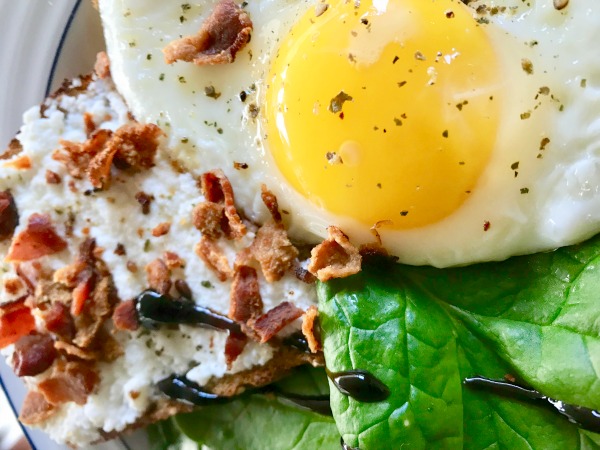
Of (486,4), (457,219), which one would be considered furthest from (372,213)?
(486,4)

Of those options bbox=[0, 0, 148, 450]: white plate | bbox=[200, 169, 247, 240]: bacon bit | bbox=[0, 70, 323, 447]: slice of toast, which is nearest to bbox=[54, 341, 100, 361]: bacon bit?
bbox=[0, 70, 323, 447]: slice of toast

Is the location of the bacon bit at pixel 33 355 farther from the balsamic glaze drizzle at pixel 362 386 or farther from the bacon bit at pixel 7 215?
the balsamic glaze drizzle at pixel 362 386

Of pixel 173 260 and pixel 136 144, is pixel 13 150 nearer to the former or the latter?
pixel 136 144

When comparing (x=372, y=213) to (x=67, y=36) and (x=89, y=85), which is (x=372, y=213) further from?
(x=67, y=36)

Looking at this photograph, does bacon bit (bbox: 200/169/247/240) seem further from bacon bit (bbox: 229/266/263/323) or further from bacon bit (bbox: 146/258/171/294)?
bacon bit (bbox: 146/258/171/294)

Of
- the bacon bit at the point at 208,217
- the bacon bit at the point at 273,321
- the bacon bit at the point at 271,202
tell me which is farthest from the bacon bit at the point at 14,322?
the bacon bit at the point at 271,202

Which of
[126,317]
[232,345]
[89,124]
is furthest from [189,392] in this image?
[89,124]

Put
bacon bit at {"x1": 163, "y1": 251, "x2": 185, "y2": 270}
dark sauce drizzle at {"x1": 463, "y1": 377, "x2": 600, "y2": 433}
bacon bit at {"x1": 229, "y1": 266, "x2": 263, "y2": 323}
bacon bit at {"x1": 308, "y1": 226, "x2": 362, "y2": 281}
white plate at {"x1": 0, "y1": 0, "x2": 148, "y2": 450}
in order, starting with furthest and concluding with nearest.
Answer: white plate at {"x1": 0, "y1": 0, "x2": 148, "y2": 450} → bacon bit at {"x1": 163, "y1": 251, "x2": 185, "y2": 270} → bacon bit at {"x1": 229, "y1": 266, "x2": 263, "y2": 323} → bacon bit at {"x1": 308, "y1": 226, "x2": 362, "y2": 281} → dark sauce drizzle at {"x1": 463, "y1": 377, "x2": 600, "y2": 433}
